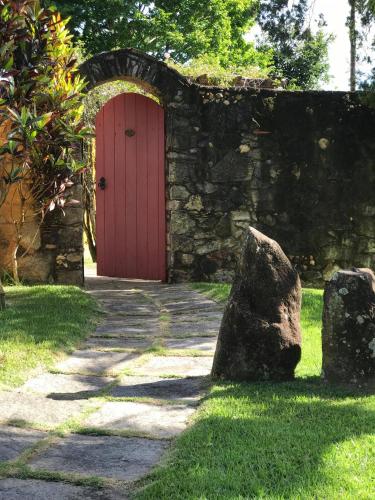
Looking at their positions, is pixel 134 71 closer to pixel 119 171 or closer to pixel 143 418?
pixel 119 171

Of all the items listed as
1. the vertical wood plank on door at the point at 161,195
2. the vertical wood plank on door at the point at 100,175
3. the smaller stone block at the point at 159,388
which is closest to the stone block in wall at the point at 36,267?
the vertical wood plank on door at the point at 100,175

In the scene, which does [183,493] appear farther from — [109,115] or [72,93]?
[109,115]

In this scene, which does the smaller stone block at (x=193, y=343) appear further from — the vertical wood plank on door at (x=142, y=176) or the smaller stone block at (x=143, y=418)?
the vertical wood plank on door at (x=142, y=176)

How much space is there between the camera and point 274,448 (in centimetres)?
284

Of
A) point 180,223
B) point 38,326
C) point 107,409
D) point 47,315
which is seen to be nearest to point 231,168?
point 180,223

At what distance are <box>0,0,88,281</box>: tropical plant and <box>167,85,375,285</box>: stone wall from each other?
1.64 m

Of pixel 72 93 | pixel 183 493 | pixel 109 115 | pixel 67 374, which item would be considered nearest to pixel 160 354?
pixel 67 374

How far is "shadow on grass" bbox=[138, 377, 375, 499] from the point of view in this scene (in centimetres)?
247

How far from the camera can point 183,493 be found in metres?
2.43

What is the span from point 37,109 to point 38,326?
118 inches

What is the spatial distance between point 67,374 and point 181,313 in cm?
215

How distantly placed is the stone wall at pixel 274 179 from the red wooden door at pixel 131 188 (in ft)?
1.10

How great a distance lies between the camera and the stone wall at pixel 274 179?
27.8 feet

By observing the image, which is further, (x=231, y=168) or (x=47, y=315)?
(x=231, y=168)
